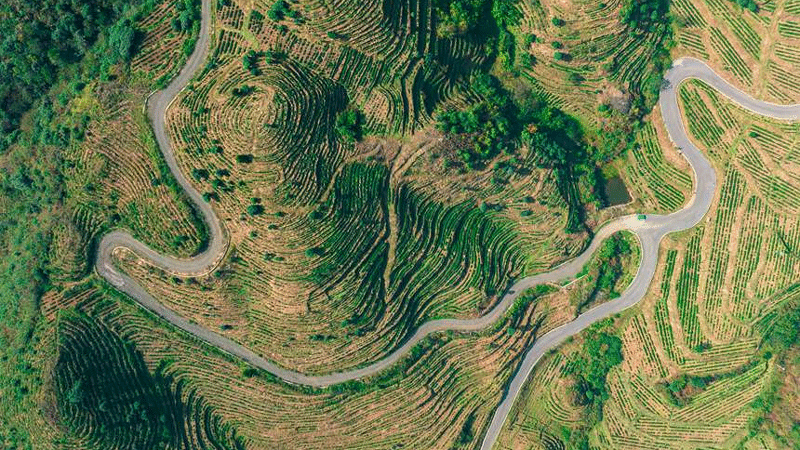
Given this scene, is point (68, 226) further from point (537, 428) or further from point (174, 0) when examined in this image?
point (537, 428)

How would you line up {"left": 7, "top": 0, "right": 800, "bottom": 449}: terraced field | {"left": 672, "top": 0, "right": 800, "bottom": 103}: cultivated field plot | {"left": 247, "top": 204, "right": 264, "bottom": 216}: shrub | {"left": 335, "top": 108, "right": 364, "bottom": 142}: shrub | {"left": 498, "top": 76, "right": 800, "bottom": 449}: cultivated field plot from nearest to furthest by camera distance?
1. {"left": 247, "top": 204, "right": 264, "bottom": 216}: shrub
2. {"left": 7, "top": 0, "right": 800, "bottom": 449}: terraced field
3. {"left": 335, "top": 108, "right": 364, "bottom": 142}: shrub
4. {"left": 672, "top": 0, "right": 800, "bottom": 103}: cultivated field plot
5. {"left": 498, "top": 76, "right": 800, "bottom": 449}: cultivated field plot

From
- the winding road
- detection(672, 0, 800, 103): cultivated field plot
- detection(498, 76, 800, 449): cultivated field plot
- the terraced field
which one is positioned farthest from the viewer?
detection(498, 76, 800, 449): cultivated field plot

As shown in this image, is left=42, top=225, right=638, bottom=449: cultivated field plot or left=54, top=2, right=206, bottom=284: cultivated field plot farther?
left=42, top=225, right=638, bottom=449: cultivated field plot

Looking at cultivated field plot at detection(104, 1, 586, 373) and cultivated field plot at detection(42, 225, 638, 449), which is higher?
cultivated field plot at detection(104, 1, 586, 373)

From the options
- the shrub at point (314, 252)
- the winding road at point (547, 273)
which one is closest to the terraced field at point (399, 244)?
the shrub at point (314, 252)

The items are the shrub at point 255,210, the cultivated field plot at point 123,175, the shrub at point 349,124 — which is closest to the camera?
the shrub at point 255,210

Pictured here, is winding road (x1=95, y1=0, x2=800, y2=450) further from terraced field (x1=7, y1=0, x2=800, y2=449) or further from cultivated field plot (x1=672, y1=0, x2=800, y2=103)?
cultivated field plot (x1=672, y1=0, x2=800, y2=103)

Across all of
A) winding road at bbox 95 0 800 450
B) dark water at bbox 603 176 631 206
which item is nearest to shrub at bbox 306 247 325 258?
winding road at bbox 95 0 800 450

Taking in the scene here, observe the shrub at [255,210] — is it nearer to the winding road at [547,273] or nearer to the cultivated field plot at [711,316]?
the winding road at [547,273]

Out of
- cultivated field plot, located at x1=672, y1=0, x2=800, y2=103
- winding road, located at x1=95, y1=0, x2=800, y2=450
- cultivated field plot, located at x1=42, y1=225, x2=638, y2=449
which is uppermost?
cultivated field plot, located at x1=672, y1=0, x2=800, y2=103
